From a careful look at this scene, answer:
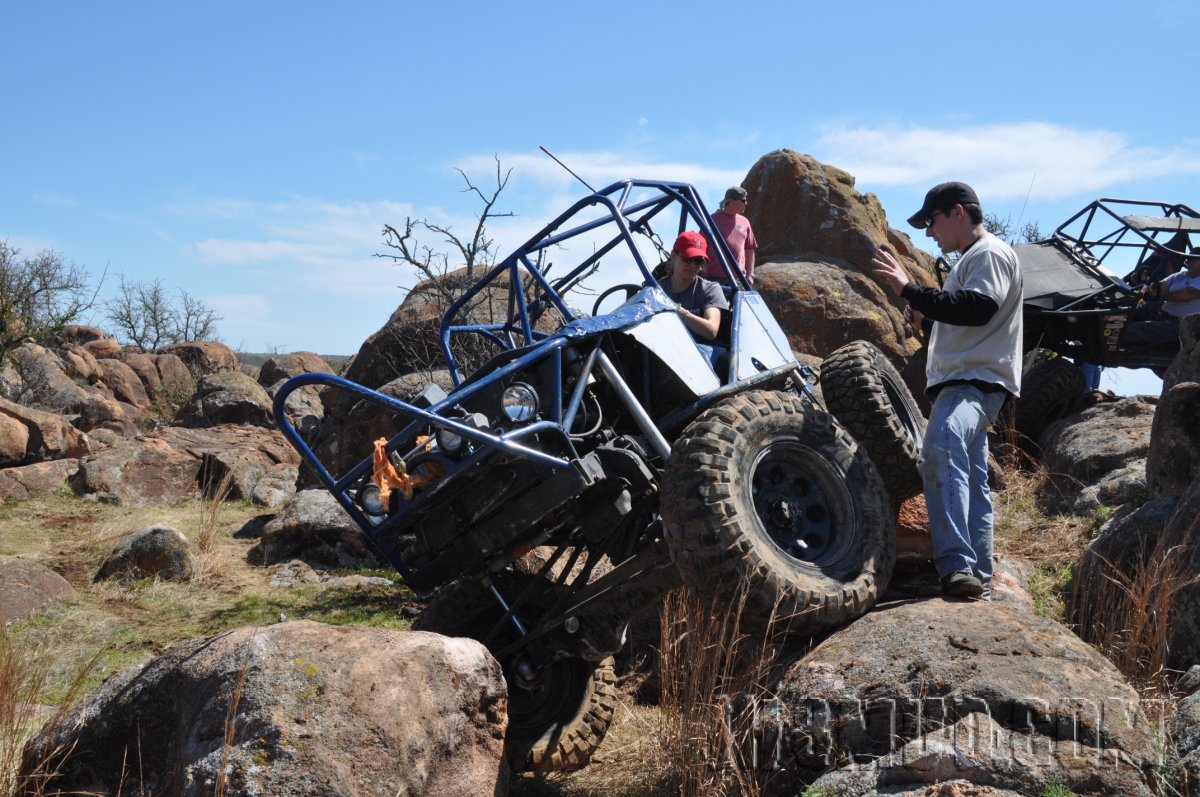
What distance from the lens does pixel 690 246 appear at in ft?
20.3

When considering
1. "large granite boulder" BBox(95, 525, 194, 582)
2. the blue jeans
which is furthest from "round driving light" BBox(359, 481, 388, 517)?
"large granite boulder" BBox(95, 525, 194, 582)

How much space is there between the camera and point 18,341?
70.6 feet

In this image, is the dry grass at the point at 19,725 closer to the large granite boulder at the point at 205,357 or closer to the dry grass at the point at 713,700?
the dry grass at the point at 713,700

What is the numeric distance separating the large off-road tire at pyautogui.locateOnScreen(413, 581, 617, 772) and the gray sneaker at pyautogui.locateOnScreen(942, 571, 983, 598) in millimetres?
1761

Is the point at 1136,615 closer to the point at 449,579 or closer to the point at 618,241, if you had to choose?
the point at 449,579

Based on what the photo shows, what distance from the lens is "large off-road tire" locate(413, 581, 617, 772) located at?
17.0 feet

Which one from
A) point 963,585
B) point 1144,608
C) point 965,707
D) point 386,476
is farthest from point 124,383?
point 965,707

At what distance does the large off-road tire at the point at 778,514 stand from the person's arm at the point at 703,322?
2.86 feet

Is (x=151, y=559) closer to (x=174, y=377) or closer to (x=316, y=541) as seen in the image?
(x=316, y=541)

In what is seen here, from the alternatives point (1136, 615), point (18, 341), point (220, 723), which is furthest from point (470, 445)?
point (18, 341)

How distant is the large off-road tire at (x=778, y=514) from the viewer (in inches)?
177

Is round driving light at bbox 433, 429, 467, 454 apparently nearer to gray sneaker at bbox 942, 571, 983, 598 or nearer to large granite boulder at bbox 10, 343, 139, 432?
gray sneaker at bbox 942, 571, 983, 598

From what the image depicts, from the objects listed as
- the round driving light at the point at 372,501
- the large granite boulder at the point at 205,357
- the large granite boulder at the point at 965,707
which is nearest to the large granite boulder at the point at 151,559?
the round driving light at the point at 372,501

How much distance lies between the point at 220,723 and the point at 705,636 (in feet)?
6.19
